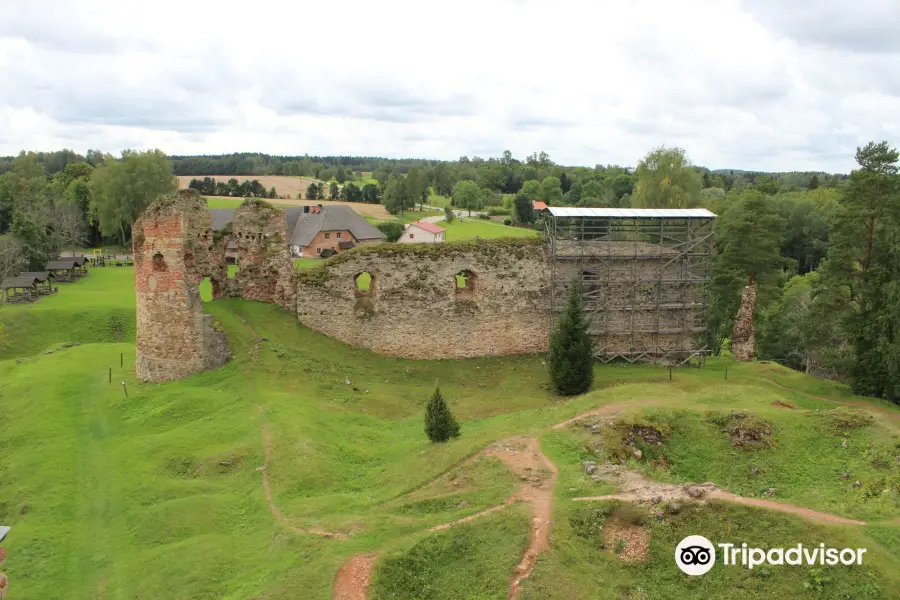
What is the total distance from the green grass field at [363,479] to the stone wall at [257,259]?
1.36 metres

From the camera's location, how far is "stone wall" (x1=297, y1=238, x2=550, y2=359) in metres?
29.1

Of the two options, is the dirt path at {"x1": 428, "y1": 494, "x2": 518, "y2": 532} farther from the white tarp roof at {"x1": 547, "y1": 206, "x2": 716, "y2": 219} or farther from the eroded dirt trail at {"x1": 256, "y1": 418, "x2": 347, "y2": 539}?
the white tarp roof at {"x1": 547, "y1": 206, "x2": 716, "y2": 219}

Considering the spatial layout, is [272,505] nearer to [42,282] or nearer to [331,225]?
[42,282]

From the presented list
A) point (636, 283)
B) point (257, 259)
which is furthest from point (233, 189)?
point (636, 283)

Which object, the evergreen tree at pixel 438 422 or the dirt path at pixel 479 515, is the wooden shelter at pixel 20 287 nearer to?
the evergreen tree at pixel 438 422

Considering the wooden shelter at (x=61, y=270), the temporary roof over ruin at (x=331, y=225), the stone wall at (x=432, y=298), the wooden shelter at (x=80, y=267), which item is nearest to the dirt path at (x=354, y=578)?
the stone wall at (x=432, y=298)

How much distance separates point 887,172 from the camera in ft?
86.6

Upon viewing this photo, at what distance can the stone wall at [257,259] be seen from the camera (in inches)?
1168

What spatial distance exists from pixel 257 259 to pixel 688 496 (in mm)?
21597

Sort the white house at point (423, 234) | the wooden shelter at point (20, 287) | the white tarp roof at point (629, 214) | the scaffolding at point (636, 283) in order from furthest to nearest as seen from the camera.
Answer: the white house at point (423, 234), the wooden shelter at point (20, 287), the scaffolding at point (636, 283), the white tarp roof at point (629, 214)

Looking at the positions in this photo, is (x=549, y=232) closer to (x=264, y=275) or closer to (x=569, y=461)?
(x=264, y=275)

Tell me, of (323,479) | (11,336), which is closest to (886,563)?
(323,479)

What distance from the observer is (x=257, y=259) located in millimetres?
29859

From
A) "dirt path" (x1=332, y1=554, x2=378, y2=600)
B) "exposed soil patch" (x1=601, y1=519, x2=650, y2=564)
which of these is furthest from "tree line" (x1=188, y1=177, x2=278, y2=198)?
"exposed soil patch" (x1=601, y1=519, x2=650, y2=564)
